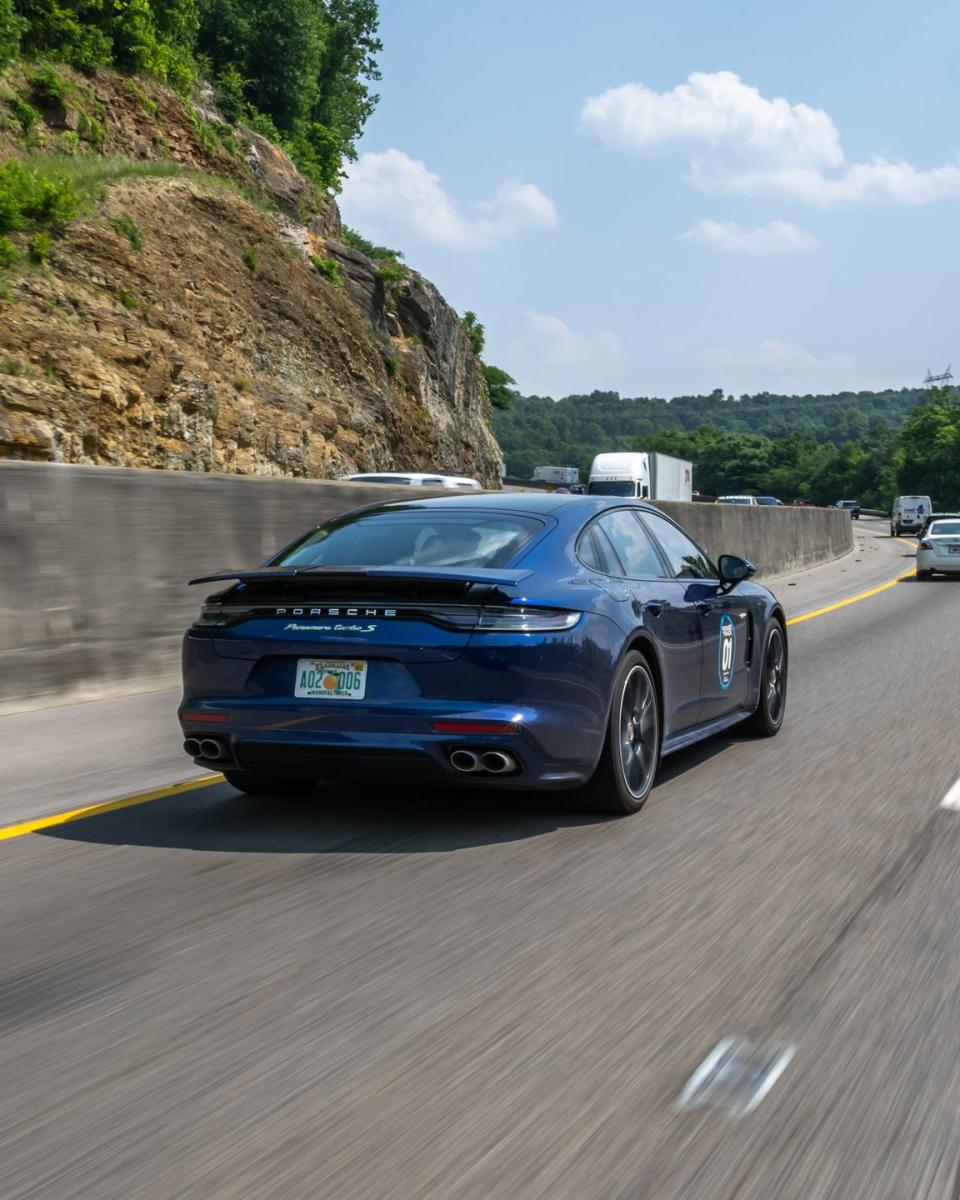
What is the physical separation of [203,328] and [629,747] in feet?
103

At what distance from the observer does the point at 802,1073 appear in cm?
351

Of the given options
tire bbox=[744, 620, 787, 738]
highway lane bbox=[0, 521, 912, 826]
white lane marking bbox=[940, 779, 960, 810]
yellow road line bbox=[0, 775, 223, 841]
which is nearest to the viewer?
yellow road line bbox=[0, 775, 223, 841]

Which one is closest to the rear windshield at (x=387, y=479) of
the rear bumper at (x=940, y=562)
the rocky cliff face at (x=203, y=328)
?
the rocky cliff face at (x=203, y=328)

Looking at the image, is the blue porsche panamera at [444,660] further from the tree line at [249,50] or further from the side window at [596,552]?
the tree line at [249,50]

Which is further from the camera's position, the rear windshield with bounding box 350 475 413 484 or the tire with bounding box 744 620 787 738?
the rear windshield with bounding box 350 475 413 484

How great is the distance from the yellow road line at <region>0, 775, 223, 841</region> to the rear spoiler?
140 centimetres

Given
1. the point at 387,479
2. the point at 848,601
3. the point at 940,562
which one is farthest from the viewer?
the point at 940,562

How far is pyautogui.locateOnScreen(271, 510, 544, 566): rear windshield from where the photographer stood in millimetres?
6531

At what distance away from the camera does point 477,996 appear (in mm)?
4102

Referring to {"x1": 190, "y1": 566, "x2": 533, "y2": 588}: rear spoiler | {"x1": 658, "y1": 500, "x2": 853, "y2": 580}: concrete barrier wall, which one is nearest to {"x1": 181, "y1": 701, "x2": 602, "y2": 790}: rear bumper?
{"x1": 190, "y1": 566, "x2": 533, "y2": 588}: rear spoiler

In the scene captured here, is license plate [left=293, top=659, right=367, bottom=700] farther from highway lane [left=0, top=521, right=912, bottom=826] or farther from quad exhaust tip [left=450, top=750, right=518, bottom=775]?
highway lane [left=0, top=521, right=912, bottom=826]

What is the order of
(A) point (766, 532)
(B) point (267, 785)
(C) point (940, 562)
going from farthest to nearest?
(C) point (940, 562) → (A) point (766, 532) → (B) point (267, 785)

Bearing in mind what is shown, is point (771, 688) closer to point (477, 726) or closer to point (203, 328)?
point (477, 726)

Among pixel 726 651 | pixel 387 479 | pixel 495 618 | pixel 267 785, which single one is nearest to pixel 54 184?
pixel 387 479
